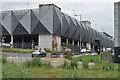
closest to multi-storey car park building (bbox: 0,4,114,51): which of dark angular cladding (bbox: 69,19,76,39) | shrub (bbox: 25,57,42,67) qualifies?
dark angular cladding (bbox: 69,19,76,39)

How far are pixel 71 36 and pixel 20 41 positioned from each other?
627 inches

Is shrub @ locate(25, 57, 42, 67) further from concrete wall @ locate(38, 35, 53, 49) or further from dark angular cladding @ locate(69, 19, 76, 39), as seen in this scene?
dark angular cladding @ locate(69, 19, 76, 39)

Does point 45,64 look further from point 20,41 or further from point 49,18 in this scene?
point 20,41

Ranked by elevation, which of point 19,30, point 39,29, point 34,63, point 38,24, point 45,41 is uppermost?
point 38,24

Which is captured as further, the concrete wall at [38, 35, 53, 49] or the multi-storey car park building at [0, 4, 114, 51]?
the multi-storey car park building at [0, 4, 114, 51]

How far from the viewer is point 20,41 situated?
64750 mm

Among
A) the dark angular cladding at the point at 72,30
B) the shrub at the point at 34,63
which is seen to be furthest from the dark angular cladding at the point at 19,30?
the shrub at the point at 34,63

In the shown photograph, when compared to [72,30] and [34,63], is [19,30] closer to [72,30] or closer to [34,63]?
[72,30]

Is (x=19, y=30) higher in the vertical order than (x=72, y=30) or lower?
lower

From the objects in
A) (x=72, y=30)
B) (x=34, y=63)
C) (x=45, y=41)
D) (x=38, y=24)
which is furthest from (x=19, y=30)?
(x=34, y=63)

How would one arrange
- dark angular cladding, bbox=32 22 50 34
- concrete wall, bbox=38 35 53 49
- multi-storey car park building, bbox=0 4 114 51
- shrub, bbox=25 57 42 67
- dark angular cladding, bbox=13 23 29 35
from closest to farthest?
shrub, bbox=25 57 42 67 → concrete wall, bbox=38 35 53 49 → multi-storey car park building, bbox=0 4 114 51 → dark angular cladding, bbox=32 22 50 34 → dark angular cladding, bbox=13 23 29 35

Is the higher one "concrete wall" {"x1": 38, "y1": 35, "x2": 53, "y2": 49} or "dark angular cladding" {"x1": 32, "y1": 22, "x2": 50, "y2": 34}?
"dark angular cladding" {"x1": 32, "y1": 22, "x2": 50, "y2": 34}

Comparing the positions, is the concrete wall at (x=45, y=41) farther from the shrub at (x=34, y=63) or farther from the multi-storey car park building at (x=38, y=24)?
the shrub at (x=34, y=63)

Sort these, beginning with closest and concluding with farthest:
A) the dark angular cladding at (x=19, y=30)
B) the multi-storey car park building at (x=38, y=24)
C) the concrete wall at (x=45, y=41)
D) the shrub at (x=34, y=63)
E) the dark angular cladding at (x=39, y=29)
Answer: the shrub at (x=34, y=63), the concrete wall at (x=45, y=41), the multi-storey car park building at (x=38, y=24), the dark angular cladding at (x=39, y=29), the dark angular cladding at (x=19, y=30)
